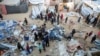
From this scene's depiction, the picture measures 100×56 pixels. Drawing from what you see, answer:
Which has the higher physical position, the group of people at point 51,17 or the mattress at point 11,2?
the mattress at point 11,2

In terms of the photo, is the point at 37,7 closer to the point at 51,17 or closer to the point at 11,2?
the point at 11,2

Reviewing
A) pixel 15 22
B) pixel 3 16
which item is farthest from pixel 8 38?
pixel 3 16

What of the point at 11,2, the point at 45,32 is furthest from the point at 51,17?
the point at 11,2

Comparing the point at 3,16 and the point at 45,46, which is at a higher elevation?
the point at 3,16

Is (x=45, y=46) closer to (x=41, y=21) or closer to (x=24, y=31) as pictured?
(x=24, y=31)

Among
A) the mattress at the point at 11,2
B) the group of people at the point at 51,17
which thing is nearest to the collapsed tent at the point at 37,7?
the group of people at the point at 51,17

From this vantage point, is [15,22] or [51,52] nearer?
[51,52]

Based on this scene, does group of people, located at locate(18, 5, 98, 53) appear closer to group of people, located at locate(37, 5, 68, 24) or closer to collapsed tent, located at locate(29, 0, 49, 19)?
group of people, located at locate(37, 5, 68, 24)

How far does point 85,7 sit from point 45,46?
9.18m

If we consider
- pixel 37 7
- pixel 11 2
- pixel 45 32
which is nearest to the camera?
pixel 45 32

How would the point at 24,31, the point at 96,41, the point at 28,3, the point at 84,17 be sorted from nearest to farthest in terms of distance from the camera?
the point at 96,41, the point at 24,31, the point at 84,17, the point at 28,3

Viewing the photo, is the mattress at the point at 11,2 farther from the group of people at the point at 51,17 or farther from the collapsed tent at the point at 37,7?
the group of people at the point at 51,17

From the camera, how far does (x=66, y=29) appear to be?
1570cm

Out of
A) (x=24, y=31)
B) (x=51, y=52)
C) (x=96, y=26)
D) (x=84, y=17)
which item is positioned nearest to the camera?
(x=51, y=52)
